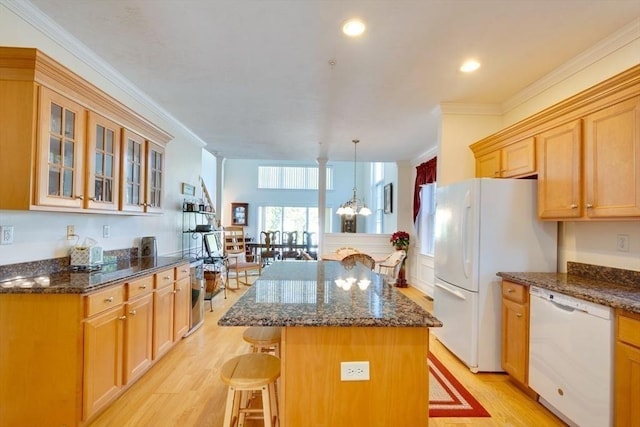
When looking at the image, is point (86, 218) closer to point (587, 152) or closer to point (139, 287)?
point (139, 287)

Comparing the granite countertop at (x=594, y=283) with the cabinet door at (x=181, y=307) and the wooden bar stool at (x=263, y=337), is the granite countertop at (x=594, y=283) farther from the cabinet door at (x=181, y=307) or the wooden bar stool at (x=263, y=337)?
the cabinet door at (x=181, y=307)

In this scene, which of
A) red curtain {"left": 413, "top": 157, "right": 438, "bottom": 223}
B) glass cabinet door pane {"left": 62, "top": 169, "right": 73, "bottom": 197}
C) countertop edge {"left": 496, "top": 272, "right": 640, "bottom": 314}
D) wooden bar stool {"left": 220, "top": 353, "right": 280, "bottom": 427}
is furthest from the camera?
red curtain {"left": 413, "top": 157, "right": 438, "bottom": 223}

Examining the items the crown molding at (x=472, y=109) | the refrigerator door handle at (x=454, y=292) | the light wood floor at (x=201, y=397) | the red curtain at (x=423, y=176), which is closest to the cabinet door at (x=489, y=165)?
the crown molding at (x=472, y=109)

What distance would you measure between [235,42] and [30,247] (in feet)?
6.35

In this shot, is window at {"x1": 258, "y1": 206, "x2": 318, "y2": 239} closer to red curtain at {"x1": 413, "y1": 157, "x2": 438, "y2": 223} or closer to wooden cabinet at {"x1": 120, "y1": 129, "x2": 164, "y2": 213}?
red curtain at {"x1": 413, "y1": 157, "x2": 438, "y2": 223}

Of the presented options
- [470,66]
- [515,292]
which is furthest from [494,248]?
[470,66]

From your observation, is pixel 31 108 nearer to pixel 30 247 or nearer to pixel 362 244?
pixel 30 247

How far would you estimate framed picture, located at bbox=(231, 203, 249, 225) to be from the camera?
10258 millimetres

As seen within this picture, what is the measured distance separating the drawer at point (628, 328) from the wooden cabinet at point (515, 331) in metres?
0.68

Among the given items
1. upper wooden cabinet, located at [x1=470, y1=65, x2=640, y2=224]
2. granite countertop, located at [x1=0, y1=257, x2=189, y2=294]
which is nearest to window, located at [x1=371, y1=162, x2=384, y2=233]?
upper wooden cabinet, located at [x1=470, y1=65, x2=640, y2=224]

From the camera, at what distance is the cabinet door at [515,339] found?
7.39 feet

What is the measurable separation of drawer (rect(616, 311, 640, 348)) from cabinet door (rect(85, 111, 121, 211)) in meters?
3.25

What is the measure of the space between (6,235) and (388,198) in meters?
6.58

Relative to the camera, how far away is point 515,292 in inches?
92.9
